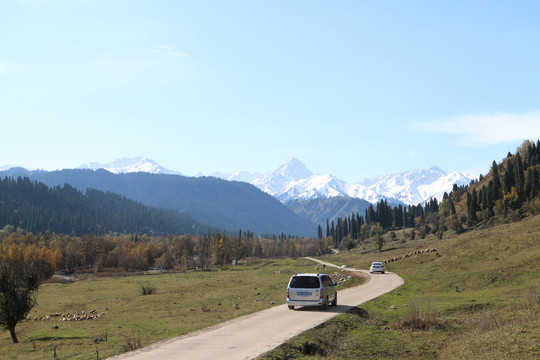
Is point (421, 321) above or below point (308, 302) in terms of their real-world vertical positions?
below

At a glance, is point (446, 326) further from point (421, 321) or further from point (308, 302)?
point (308, 302)

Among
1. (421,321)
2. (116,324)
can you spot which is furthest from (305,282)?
(116,324)

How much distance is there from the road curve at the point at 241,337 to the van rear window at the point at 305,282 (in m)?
1.65

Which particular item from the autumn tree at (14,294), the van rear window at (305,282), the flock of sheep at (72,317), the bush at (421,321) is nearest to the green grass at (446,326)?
the bush at (421,321)

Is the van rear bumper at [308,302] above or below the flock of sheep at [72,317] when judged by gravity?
above

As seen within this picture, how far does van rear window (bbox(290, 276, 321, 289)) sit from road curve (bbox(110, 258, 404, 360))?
165cm

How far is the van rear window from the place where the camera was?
89.3 feet

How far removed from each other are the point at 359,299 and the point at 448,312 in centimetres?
899

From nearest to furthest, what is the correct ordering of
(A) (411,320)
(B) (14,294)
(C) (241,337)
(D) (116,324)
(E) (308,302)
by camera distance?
(C) (241,337) < (A) (411,320) < (E) (308,302) < (B) (14,294) < (D) (116,324)

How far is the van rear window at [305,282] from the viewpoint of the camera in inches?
1072

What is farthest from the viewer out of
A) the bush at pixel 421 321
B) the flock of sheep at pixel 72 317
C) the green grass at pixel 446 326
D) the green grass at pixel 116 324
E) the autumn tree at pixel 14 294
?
the flock of sheep at pixel 72 317

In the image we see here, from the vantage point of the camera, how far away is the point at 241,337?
19.4m

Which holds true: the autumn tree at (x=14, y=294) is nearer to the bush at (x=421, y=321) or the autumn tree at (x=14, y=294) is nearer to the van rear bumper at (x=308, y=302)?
the van rear bumper at (x=308, y=302)

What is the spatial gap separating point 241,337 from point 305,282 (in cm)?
886
